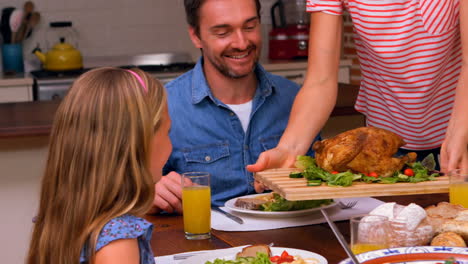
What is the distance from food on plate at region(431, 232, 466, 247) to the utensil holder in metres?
4.06

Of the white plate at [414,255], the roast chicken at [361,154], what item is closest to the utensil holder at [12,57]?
the roast chicken at [361,154]

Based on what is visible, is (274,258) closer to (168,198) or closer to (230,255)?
(230,255)

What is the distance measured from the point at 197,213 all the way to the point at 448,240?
580 millimetres

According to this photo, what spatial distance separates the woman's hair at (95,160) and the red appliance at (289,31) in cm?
402

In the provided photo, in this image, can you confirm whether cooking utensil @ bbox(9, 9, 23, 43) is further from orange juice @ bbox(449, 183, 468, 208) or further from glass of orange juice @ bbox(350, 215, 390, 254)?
glass of orange juice @ bbox(350, 215, 390, 254)

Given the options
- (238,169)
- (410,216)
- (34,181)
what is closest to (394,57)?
(238,169)

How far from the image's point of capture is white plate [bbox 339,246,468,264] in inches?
47.6

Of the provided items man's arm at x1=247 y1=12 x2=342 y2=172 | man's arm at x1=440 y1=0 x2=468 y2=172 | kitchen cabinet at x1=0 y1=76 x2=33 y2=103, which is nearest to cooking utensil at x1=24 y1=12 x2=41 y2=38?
kitchen cabinet at x1=0 y1=76 x2=33 y2=103

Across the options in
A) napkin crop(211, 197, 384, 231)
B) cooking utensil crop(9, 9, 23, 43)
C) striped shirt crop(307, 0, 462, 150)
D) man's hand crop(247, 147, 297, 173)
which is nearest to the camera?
napkin crop(211, 197, 384, 231)

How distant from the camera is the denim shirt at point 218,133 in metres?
2.27

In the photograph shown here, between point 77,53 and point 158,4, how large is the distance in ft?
2.65

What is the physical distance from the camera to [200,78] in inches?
92.0

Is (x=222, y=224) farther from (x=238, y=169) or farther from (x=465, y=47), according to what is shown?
(x=465, y=47)

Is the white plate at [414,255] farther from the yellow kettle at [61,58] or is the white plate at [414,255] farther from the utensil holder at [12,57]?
the utensil holder at [12,57]
